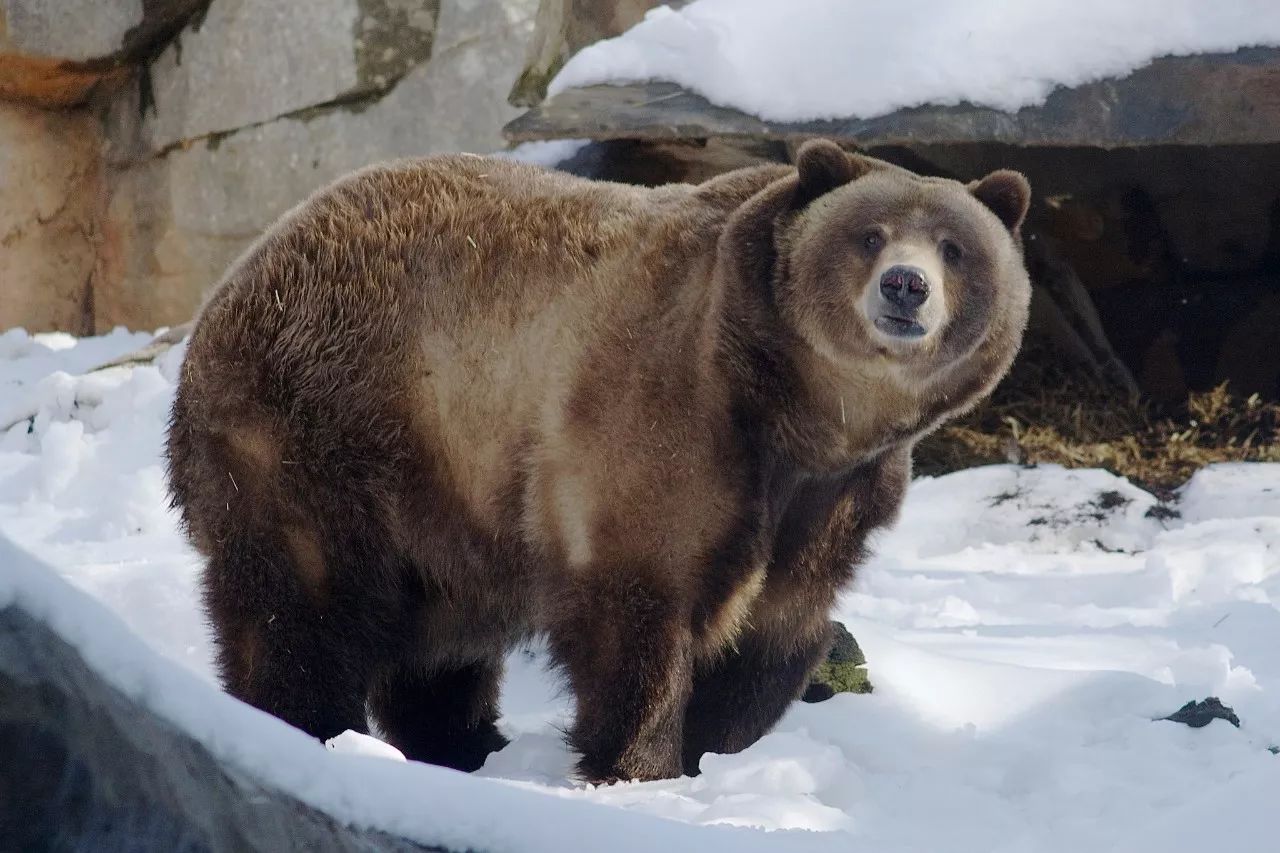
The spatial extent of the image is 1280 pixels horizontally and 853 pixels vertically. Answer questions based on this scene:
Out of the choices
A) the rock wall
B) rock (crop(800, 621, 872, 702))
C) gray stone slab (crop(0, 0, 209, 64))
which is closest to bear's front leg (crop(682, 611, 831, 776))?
rock (crop(800, 621, 872, 702))

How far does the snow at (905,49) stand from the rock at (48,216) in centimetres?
553

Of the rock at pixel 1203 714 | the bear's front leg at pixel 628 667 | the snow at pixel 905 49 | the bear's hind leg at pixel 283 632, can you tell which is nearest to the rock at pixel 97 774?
the bear's front leg at pixel 628 667

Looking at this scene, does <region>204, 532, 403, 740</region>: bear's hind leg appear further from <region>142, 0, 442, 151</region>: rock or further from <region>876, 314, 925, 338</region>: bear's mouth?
<region>142, 0, 442, 151</region>: rock

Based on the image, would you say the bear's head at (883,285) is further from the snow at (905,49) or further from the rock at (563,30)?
the rock at (563,30)

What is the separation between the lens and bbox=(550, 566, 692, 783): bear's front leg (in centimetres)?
413

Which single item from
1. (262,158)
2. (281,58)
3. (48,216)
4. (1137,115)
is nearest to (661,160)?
(1137,115)

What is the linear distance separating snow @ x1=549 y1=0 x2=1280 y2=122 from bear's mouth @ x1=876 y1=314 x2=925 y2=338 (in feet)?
11.1

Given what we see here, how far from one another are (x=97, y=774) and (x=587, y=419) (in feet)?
7.80

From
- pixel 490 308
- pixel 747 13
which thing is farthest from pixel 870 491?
pixel 747 13

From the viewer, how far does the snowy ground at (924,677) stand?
2248 millimetres

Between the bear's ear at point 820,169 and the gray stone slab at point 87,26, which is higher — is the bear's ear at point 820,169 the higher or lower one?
the higher one

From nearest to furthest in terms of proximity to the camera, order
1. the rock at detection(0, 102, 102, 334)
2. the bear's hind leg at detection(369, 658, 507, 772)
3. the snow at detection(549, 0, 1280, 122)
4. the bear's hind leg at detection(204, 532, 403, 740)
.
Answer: the bear's hind leg at detection(204, 532, 403, 740) < the bear's hind leg at detection(369, 658, 507, 772) < the snow at detection(549, 0, 1280, 122) < the rock at detection(0, 102, 102, 334)

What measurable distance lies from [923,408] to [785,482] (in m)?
0.44

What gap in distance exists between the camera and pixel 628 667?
4129mm
